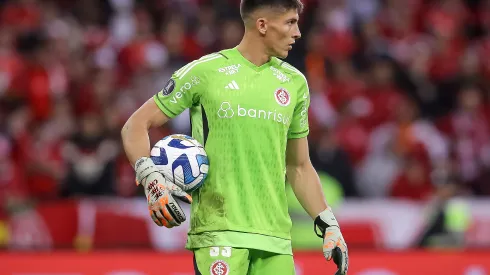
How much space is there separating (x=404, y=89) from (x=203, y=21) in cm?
328

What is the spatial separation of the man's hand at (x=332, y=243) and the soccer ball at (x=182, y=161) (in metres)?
0.82

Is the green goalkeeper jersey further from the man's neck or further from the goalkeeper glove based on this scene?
the goalkeeper glove

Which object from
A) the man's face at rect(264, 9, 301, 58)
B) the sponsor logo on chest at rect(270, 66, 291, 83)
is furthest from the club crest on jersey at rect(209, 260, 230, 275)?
the man's face at rect(264, 9, 301, 58)

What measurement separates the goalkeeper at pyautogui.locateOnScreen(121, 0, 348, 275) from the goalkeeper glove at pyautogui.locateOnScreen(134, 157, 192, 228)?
0.07ft

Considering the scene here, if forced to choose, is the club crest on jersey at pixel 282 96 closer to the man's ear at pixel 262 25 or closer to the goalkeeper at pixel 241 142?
the goalkeeper at pixel 241 142

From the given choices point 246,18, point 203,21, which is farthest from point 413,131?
point 246,18

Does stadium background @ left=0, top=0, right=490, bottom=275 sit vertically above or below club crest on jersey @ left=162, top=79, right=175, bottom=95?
above

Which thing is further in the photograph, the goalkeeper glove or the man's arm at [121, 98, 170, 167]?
the man's arm at [121, 98, 170, 167]

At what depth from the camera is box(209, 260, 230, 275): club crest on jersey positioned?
510 centimetres

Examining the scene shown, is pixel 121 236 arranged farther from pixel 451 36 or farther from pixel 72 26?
pixel 451 36

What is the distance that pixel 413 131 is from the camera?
13406 mm

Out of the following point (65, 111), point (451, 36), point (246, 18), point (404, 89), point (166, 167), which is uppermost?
point (451, 36)

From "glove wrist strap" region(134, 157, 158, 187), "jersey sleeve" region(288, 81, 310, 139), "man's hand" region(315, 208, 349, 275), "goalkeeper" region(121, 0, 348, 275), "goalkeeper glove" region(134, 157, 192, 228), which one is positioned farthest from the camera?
"jersey sleeve" region(288, 81, 310, 139)

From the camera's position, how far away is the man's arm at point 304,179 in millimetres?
5668
